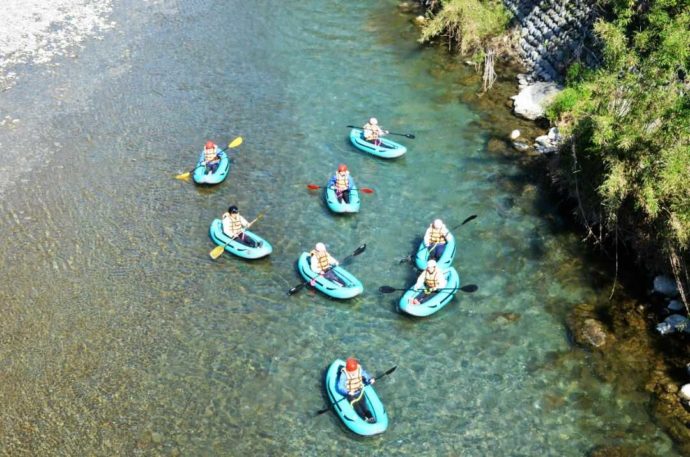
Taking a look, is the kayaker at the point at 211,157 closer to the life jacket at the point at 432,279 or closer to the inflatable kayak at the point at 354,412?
the life jacket at the point at 432,279

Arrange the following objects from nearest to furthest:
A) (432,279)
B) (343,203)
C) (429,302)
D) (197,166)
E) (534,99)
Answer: (429,302)
(432,279)
(343,203)
(197,166)
(534,99)

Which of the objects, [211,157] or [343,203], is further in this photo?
[211,157]

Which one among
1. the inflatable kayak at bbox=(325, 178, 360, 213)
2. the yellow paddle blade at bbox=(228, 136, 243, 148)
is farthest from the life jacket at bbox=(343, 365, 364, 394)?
the yellow paddle blade at bbox=(228, 136, 243, 148)

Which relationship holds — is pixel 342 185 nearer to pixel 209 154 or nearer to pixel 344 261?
pixel 344 261

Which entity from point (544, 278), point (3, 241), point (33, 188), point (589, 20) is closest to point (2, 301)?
point (3, 241)

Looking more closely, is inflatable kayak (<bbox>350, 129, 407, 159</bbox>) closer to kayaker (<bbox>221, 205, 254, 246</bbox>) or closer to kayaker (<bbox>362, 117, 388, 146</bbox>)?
kayaker (<bbox>362, 117, 388, 146</bbox>)

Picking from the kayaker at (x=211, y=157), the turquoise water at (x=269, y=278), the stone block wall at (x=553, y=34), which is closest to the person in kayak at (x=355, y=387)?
the turquoise water at (x=269, y=278)

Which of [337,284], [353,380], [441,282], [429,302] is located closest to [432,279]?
[441,282]
